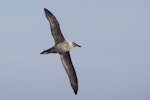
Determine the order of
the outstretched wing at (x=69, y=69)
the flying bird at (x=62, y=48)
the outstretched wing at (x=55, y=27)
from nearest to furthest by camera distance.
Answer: the flying bird at (x=62, y=48)
the outstretched wing at (x=55, y=27)
the outstretched wing at (x=69, y=69)

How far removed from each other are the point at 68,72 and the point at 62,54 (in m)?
1.72

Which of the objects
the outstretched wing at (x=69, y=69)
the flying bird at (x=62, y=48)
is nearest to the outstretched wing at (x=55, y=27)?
the flying bird at (x=62, y=48)

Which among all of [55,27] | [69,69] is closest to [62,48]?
[55,27]

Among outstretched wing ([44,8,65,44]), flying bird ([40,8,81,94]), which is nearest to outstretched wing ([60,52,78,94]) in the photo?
Answer: flying bird ([40,8,81,94])

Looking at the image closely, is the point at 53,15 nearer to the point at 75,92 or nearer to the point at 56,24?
the point at 56,24

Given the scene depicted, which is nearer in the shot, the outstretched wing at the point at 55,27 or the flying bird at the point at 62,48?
the flying bird at the point at 62,48

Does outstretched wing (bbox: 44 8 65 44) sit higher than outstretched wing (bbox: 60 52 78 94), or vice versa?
outstretched wing (bbox: 44 8 65 44)

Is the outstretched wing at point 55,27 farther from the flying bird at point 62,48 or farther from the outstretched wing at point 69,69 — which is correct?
the outstretched wing at point 69,69

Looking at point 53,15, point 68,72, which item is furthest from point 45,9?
point 68,72

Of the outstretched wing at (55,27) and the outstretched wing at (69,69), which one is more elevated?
the outstretched wing at (55,27)

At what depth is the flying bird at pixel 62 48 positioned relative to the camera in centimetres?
3425

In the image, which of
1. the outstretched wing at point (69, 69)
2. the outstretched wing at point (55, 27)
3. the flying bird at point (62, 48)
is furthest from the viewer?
the outstretched wing at point (69, 69)

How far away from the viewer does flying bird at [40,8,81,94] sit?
34250 mm

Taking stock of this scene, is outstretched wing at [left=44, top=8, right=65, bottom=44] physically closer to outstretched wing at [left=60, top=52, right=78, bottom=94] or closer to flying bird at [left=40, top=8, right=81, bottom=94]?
flying bird at [left=40, top=8, right=81, bottom=94]
